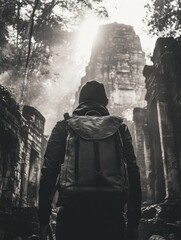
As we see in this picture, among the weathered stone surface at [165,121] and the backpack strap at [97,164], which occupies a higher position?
the weathered stone surface at [165,121]

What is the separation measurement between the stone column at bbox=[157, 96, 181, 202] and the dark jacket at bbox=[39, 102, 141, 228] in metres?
6.82

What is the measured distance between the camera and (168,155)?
366 inches

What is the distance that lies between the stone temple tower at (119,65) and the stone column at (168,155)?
15.7 metres

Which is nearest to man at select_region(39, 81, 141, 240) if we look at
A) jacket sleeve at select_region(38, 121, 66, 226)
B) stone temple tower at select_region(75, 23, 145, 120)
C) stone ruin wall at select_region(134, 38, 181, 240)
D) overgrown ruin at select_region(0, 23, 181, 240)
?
jacket sleeve at select_region(38, 121, 66, 226)

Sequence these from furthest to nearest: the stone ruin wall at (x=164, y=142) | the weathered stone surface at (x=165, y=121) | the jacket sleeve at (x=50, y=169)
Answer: the weathered stone surface at (x=165, y=121) → the stone ruin wall at (x=164, y=142) → the jacket sleeve at (x=50, y=169)

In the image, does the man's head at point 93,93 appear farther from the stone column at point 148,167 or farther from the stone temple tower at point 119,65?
the stone temple tower at point 119,65

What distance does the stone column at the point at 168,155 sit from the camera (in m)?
8.75

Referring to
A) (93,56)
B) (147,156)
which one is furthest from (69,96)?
(147,156)

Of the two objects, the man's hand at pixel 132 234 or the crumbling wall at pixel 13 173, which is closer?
the man's hand at pixel 132 234

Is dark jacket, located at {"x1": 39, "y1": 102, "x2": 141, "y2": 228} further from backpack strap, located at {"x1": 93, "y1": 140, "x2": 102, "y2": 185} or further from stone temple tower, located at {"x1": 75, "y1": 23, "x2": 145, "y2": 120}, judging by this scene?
stone temple tower, located at {"x1": 75, "y1": 23, "x2": 145, "y2": 120}

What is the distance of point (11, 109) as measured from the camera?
8695mm

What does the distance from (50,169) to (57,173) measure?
0.24 feet

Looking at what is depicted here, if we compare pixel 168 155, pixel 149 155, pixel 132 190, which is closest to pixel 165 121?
pixel 168 155

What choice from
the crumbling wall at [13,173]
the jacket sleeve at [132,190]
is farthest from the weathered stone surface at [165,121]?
the jacket sleeve at [132,190]
